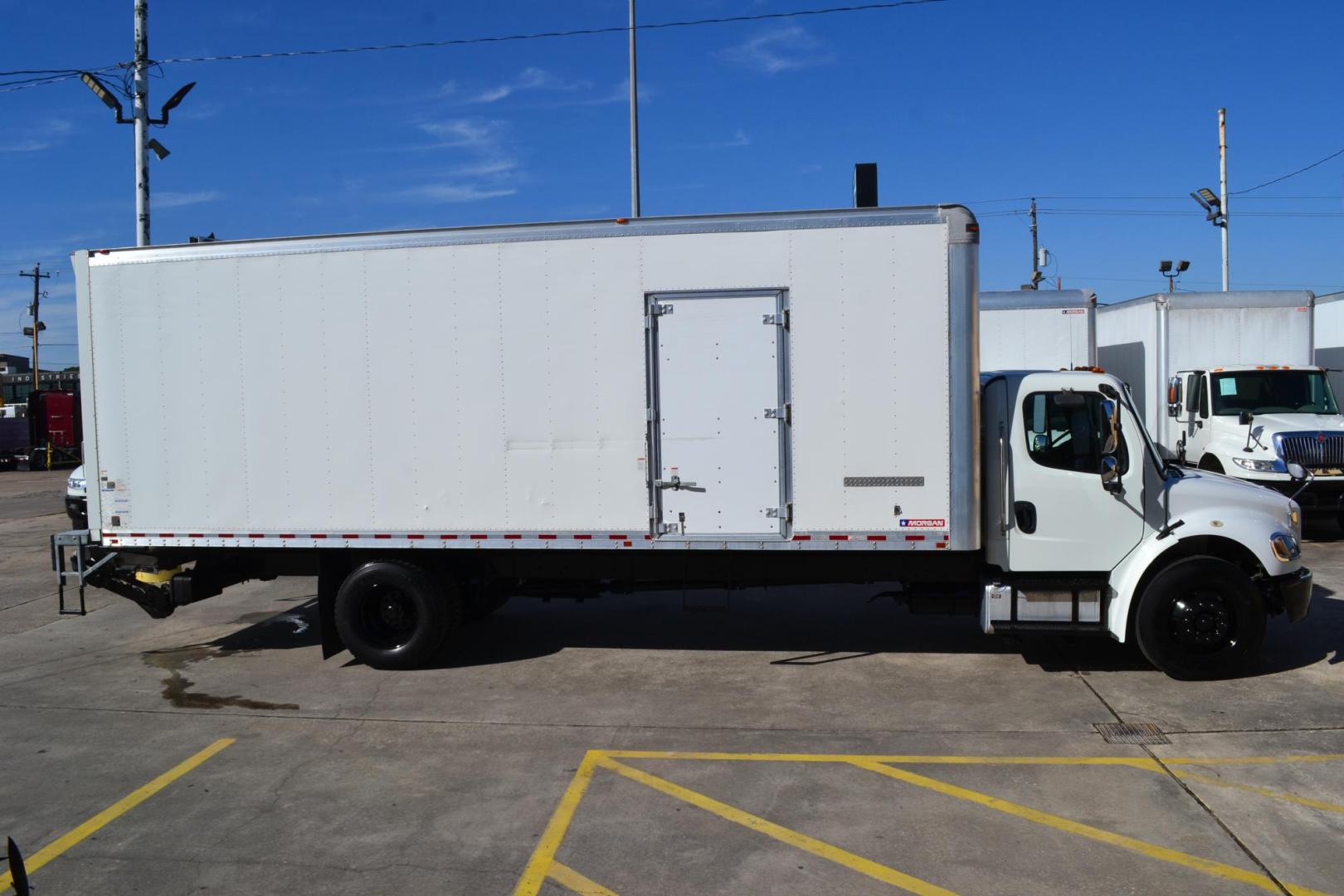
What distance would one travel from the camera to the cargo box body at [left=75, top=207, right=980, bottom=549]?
732 centimetres

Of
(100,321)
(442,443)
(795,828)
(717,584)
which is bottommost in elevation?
(795,828)

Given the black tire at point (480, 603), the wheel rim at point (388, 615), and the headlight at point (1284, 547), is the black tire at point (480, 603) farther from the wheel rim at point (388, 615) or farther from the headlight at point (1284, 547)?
the headlight at point (1284, 547)

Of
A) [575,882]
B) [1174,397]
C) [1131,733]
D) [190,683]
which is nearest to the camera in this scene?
[575,882]

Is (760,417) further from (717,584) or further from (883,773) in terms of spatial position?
(883,773)

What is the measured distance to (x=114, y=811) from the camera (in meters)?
5.67

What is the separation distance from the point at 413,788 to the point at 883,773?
2737mm

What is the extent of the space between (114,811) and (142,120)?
16.1 m

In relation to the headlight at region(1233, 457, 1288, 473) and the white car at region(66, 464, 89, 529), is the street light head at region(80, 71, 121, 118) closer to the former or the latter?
the white car at region(66, 464, 89, 529)

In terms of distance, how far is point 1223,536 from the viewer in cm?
746

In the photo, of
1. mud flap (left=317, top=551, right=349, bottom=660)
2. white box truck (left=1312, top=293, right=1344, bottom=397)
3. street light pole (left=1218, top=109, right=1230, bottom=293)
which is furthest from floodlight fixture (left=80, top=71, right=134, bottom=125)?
street light pole (left=1218, top=109, right=1230, bottom=293)

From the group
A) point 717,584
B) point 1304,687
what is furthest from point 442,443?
point 1304,687

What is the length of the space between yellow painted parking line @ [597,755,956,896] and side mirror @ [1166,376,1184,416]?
11.7 metres

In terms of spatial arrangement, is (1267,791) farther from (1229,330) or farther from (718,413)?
(1229,330)

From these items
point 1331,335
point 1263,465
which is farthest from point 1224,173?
point 1263,465
